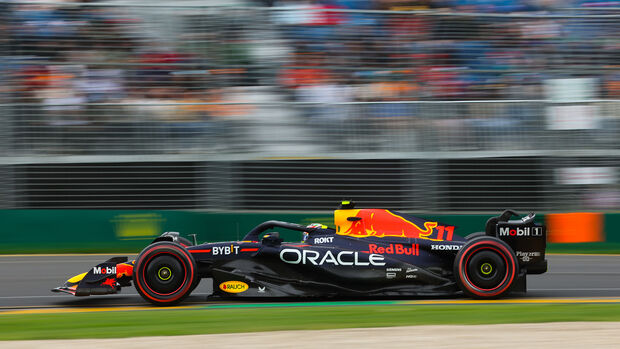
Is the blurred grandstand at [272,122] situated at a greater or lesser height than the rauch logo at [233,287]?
greater

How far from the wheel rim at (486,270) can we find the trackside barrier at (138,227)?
453 centimetres

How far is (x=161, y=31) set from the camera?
42.9ft

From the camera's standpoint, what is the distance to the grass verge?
625 centimetres

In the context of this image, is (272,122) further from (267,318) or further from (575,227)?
(267,318)

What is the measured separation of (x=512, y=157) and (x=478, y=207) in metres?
0.88

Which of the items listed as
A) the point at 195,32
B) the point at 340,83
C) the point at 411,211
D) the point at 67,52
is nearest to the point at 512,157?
the point at 411,211

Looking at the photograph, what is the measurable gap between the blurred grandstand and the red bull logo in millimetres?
4352

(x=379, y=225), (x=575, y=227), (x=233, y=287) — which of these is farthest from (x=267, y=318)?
(x=575, y=227)

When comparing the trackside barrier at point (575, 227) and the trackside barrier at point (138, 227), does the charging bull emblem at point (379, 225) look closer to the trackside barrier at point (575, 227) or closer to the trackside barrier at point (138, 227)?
the trackside barrier at point (138, 227)

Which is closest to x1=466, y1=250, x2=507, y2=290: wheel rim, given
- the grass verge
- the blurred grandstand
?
the grass verge

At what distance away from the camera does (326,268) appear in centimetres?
748

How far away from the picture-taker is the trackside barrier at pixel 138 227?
39.3 ft

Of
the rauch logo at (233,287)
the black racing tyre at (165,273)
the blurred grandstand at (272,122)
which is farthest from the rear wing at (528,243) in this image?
the blurred grandstand at (272,122)

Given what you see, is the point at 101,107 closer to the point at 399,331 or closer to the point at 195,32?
the point at 195,32
